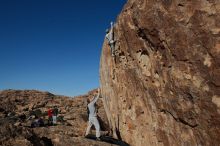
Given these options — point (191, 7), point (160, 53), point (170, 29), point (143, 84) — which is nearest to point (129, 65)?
point (143, 84)

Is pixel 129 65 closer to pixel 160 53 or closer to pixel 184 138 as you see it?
pixel 160 53

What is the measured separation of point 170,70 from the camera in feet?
32.2

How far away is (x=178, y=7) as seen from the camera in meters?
9.27

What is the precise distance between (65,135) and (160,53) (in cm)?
650

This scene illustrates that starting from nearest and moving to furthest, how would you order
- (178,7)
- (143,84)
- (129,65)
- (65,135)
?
1. (178,7)
2. (143,84)
3. (129,65)
4. (65,135)

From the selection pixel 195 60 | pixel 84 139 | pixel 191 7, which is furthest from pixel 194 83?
pixel 84 139

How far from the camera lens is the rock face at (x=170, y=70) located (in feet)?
27.9

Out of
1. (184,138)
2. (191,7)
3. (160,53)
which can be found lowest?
(184,138)

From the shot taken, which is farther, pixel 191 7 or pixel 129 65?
pixel 129 65

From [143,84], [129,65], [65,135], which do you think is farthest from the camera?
[65,135]

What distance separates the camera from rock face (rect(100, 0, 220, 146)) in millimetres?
8508

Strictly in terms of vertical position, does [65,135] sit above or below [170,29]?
below

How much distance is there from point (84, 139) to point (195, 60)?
22.9 ft

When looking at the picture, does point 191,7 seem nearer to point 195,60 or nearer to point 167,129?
point 195,60
